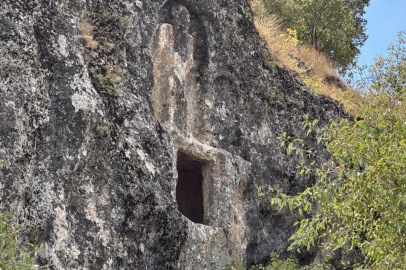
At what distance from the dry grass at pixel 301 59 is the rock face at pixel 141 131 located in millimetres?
1433

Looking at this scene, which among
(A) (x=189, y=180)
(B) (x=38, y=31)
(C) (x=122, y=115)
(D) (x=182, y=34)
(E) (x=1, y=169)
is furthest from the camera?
(A) (x=189, y=180)

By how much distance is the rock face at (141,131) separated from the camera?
8.23m

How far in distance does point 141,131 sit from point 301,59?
1141cm

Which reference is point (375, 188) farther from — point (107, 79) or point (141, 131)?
point (107, 79)

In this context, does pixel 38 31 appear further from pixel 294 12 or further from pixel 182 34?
pixel 294 12

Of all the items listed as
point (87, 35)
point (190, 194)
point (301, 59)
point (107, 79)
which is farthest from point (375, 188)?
point (301, 59)

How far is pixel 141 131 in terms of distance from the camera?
999 cm

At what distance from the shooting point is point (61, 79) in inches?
350

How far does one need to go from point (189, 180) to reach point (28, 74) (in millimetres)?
7230

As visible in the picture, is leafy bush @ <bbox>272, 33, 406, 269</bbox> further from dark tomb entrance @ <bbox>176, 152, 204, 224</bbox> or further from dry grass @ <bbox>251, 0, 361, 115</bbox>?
dry grass @ <bbox>251, 0, 361, 115</bbox>

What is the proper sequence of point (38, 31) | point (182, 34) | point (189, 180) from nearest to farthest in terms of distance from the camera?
point (38, 31)
point (182, 34)
point (189, 180)

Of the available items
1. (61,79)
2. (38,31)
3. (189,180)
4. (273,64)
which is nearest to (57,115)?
(61,79)

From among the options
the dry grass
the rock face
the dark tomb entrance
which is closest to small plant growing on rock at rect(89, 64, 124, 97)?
the rock face

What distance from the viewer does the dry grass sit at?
55.1 ft
